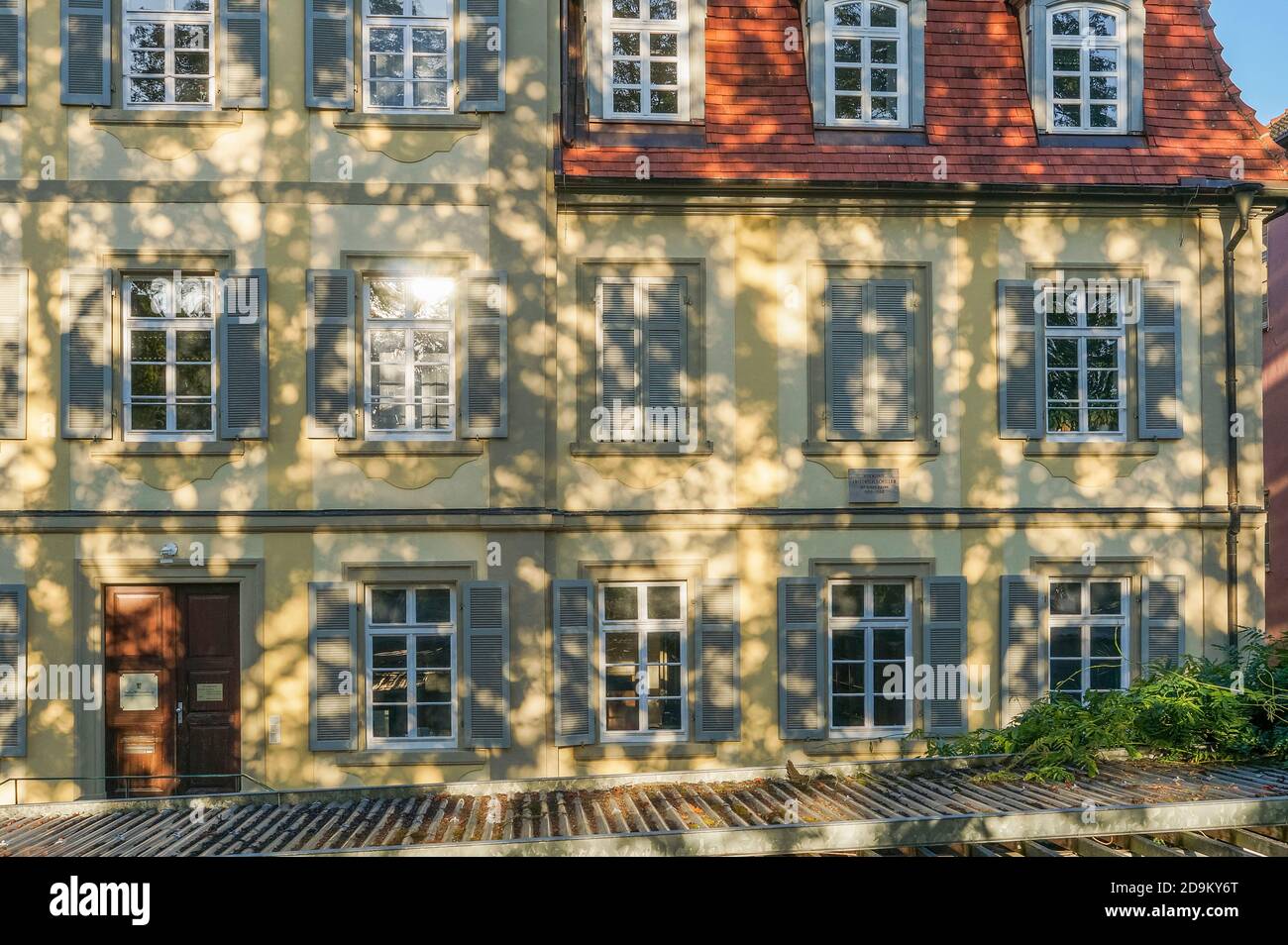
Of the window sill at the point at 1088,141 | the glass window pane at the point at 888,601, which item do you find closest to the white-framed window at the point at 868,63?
the window sill at the point at 1088,141

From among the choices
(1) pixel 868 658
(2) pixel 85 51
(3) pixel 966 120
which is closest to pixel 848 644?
(1) pixel 868 658

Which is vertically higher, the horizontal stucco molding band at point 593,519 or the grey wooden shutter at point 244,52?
the grey wooden shutter at point 244,52

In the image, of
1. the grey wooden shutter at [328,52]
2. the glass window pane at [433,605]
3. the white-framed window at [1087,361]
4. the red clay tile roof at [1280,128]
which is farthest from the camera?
the red clay tile roof at [1280,128]

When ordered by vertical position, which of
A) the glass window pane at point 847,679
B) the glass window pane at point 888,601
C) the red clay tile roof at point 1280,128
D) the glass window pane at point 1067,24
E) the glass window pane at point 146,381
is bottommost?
the glass window pane at point 847,679

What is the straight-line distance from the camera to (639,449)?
1092cm

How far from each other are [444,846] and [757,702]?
6055mm

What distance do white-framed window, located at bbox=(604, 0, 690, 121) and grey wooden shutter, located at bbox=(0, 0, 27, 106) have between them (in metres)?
5.32

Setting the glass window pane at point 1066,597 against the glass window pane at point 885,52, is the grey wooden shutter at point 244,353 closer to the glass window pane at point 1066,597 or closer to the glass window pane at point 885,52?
the glass window pane at point 885,52

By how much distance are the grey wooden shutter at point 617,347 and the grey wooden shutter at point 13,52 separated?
218 inches

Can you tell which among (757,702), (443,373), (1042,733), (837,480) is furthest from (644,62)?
(1042,733)

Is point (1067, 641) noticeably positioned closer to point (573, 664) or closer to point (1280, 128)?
point (573, 664)

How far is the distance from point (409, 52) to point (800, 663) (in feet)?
22.2

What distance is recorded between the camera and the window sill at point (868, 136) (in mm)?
11344

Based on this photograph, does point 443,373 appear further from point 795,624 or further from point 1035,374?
point 1035,374
